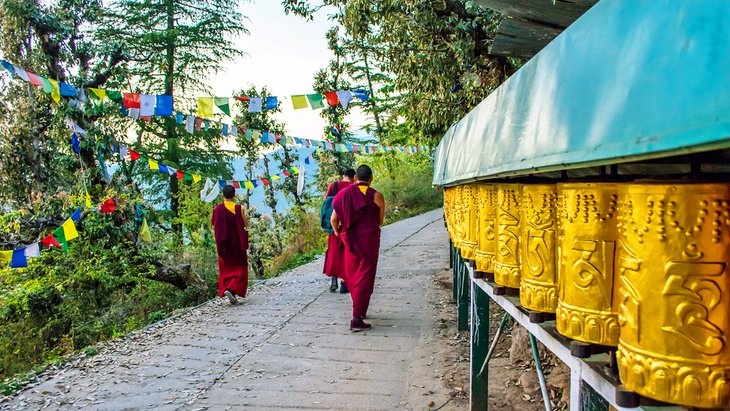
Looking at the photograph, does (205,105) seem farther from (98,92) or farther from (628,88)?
(628,88)

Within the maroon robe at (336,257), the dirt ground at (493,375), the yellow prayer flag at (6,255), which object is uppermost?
the yellow prayer flag at (6,255)

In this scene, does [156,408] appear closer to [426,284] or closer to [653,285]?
[653,285]

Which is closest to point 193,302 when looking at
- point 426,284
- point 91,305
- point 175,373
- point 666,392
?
point 91,305

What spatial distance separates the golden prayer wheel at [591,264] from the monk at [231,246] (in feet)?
19.5

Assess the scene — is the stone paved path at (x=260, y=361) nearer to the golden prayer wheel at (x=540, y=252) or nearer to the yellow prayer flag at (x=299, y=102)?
the golden prayer wheel at (x=540, y=252)

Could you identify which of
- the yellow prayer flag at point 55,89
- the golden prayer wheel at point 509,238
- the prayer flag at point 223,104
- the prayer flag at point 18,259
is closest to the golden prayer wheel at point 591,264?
the golden prayer wheel at point 509,238

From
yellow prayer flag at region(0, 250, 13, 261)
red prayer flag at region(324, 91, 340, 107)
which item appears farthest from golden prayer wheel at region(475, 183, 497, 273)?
yellow prayer flag at region(0, 250, 13, 261)

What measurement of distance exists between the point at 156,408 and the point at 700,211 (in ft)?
11.6

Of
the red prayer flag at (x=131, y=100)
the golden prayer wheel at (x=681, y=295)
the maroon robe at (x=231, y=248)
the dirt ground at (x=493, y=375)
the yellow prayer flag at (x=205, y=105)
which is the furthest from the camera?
the yellow prayer flag at (x=205, y=105)

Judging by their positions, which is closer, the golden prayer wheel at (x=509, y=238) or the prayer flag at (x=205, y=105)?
the golden prayer wheel at (x=509, y=238)

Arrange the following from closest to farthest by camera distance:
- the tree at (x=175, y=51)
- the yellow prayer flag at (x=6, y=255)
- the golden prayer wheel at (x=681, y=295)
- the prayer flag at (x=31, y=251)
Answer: the golden prayer wheel at (x=681, y=295), the yellow prayer flag at (x=6, y=255), the prayer flag at (x=31, y=251), the tree at (x=175, y=51)

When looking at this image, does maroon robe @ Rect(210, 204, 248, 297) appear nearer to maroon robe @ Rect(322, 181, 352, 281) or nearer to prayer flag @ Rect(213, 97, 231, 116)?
maroon robe @ Rect(322, 181, 352, 281)

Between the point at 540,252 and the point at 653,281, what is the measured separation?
1.85ft

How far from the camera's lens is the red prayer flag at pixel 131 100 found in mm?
7297
